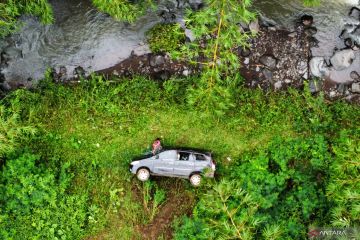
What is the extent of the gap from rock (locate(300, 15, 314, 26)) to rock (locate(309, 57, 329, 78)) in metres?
0.85

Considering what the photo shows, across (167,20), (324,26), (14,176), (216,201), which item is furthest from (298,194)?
(14,176)

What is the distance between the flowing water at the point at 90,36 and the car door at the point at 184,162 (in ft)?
9.06

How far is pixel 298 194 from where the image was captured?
31.8 ft

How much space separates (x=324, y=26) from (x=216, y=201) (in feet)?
17.2

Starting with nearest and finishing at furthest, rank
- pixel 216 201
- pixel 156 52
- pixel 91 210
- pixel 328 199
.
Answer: pixel 216 201 → pixel 328 199 → pixel 91 210 → pixel 156 52

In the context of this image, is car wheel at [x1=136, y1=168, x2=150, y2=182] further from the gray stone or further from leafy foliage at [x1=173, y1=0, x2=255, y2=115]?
the gray stone

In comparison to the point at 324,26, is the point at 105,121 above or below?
below

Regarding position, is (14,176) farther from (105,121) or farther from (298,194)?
(298,194)

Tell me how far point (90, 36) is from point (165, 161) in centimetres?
361

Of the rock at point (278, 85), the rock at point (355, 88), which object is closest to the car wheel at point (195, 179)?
the rock at point (278, 85)

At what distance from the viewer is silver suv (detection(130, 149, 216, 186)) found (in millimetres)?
9766

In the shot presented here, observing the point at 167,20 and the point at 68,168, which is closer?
the point at 68,168

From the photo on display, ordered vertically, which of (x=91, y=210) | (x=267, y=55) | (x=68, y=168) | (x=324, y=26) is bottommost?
(x=91, y=210)

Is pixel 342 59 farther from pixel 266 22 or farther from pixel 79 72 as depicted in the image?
pixel 79 72
